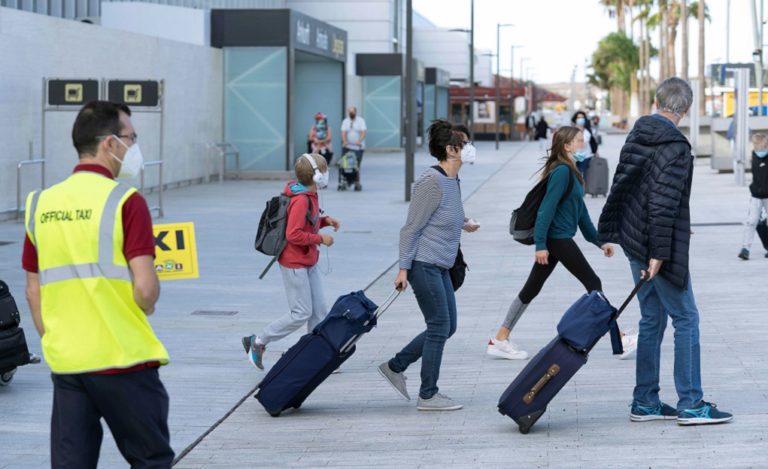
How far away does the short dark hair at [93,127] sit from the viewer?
462 cm

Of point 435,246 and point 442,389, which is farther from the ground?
point 435,246

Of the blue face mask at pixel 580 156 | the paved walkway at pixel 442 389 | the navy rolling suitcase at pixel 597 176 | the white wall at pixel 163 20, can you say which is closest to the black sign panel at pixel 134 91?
the paved walkway at pixel 442 389

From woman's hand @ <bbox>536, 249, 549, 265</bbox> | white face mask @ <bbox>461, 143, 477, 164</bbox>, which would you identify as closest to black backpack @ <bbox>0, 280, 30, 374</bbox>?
white face mask @ <bbox>461, 143, 477, 164</bbox>

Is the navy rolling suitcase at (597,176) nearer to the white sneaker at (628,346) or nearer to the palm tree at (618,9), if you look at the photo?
the white sneaker at (628,346)

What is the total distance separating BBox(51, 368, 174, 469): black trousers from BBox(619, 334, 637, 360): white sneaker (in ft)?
16.9

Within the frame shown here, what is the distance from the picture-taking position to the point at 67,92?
68.6 ft

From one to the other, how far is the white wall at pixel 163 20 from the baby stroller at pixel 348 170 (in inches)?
203

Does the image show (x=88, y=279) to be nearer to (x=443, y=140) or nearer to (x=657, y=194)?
(x=657, y=194)

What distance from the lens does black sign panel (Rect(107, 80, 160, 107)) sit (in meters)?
20.5

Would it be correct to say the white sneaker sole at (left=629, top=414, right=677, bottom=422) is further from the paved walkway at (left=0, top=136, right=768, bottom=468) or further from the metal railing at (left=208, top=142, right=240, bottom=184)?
the metal railing at (left=208, top=142, right=240, bottom=184)

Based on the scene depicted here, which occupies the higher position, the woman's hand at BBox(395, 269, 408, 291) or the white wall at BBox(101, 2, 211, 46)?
the white wall at BBox(101, 2, 211, 46)

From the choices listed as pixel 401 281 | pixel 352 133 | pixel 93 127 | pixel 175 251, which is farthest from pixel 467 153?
pixel 352 133

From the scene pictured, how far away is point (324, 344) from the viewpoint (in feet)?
25.1

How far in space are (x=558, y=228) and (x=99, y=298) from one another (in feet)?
16.9
